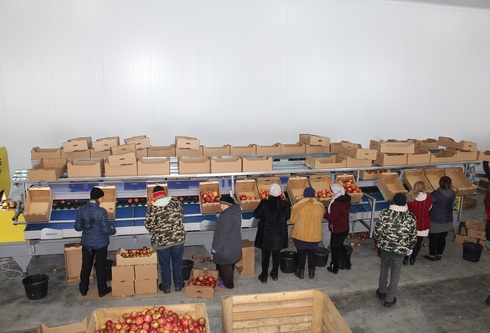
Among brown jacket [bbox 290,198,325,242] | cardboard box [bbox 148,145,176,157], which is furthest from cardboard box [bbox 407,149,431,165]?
cardboard box [bbox 148,145,176,157]

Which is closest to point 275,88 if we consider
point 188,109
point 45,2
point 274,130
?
point 274,130

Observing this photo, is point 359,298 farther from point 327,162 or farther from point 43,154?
point 43,154

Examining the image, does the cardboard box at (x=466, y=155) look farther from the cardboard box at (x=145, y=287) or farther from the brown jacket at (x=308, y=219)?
the cardboard box at (x=145, y=287)

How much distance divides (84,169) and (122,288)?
2042mm

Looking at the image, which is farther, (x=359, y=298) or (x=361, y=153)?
(x=361, y=153)

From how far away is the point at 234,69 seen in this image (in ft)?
31.0

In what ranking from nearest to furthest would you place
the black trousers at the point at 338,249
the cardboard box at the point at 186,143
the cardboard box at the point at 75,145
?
the black trousers at the point at 338,249
the cardboard box at the point at 75,145
the cardboard box at the point at 186,143

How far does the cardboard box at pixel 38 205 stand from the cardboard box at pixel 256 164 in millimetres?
3287

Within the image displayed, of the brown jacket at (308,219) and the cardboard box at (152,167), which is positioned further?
the cardboard box at (152,167)

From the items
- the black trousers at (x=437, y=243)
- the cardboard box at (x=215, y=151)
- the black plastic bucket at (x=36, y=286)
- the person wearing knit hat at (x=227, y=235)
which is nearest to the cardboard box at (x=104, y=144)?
the cardboard box at (x=215, y=151)

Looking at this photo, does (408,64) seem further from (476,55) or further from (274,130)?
(274,130)

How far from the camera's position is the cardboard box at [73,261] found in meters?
5.84

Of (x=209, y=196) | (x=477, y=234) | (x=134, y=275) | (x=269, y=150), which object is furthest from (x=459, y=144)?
(x=134, y=275)

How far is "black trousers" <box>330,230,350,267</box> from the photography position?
6.22 metres
